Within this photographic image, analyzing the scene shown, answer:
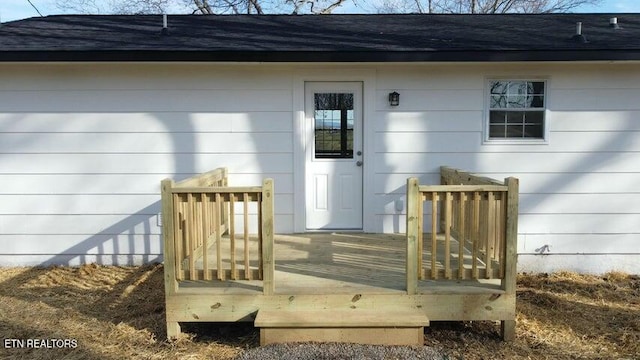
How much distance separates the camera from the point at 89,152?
17.7ft

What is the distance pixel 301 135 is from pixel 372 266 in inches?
76.7

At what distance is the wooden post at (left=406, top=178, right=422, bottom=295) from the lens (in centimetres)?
346

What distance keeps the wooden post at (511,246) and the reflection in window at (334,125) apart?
237 cm

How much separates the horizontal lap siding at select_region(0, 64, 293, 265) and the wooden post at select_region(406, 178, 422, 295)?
2.24 metres

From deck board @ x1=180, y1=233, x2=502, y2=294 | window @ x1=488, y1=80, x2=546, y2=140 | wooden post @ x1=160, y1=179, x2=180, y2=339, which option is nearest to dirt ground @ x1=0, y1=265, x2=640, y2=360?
wooden post @ x1=160, y1=179, x2=180, y2=339

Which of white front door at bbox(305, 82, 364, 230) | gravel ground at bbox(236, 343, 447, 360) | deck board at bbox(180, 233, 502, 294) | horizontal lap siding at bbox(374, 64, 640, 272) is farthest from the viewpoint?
white front door at bbox(305, 82, 364, 230)

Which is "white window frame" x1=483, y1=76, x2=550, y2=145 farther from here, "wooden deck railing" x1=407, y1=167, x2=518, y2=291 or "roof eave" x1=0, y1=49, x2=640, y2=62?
"wooden deck railing" x1=407, y1=167, x2=518, y2=291

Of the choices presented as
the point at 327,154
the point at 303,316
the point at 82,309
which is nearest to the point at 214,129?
the point at 327,154

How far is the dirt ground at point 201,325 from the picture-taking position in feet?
11.4

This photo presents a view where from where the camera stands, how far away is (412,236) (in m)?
3.52

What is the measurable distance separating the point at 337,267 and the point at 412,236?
36.5 inches

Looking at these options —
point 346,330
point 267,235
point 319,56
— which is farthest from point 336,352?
point 319,56

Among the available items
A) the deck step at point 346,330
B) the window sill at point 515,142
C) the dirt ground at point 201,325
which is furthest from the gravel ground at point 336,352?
the window sill at point 515,142

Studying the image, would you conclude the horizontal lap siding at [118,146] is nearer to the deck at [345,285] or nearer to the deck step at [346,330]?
A: the deck at [345,285]
